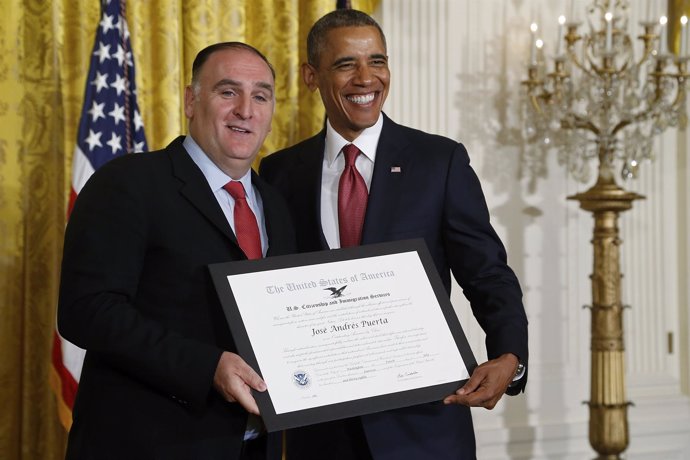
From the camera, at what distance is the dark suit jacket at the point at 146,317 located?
2.07 m

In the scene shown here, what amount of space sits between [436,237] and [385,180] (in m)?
0.23

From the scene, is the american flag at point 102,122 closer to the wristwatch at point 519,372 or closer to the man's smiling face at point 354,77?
the man's smiling face at point 354,77

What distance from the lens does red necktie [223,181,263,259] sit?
7.68 feet

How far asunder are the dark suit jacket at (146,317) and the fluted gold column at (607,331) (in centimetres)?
285

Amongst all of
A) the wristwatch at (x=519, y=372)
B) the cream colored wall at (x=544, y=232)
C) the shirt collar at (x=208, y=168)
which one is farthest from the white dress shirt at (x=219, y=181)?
the cream colored wall at (x=544, y=232)

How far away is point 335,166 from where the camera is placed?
2.86 metres

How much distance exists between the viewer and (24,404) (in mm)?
3977

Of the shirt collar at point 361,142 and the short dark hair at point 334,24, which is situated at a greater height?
the short dark hair at point 334,24

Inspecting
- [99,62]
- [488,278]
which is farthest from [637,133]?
[99,62]

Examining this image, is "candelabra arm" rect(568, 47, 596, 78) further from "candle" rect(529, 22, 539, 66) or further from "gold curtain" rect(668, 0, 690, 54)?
"gold curtain" rect(668, 0, 690, 54)

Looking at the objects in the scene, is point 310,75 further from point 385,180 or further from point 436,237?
point 436,237

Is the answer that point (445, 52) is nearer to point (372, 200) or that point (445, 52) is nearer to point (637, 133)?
point (637, 133)

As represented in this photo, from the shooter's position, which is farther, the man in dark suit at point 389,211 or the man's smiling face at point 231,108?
the man in dark suit at point 389,211

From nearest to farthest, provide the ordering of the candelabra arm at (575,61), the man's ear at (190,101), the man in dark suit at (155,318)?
the man in dark suit at (155,318) → the man's ear at (190,101) → the candelabra arm at (575,61)
